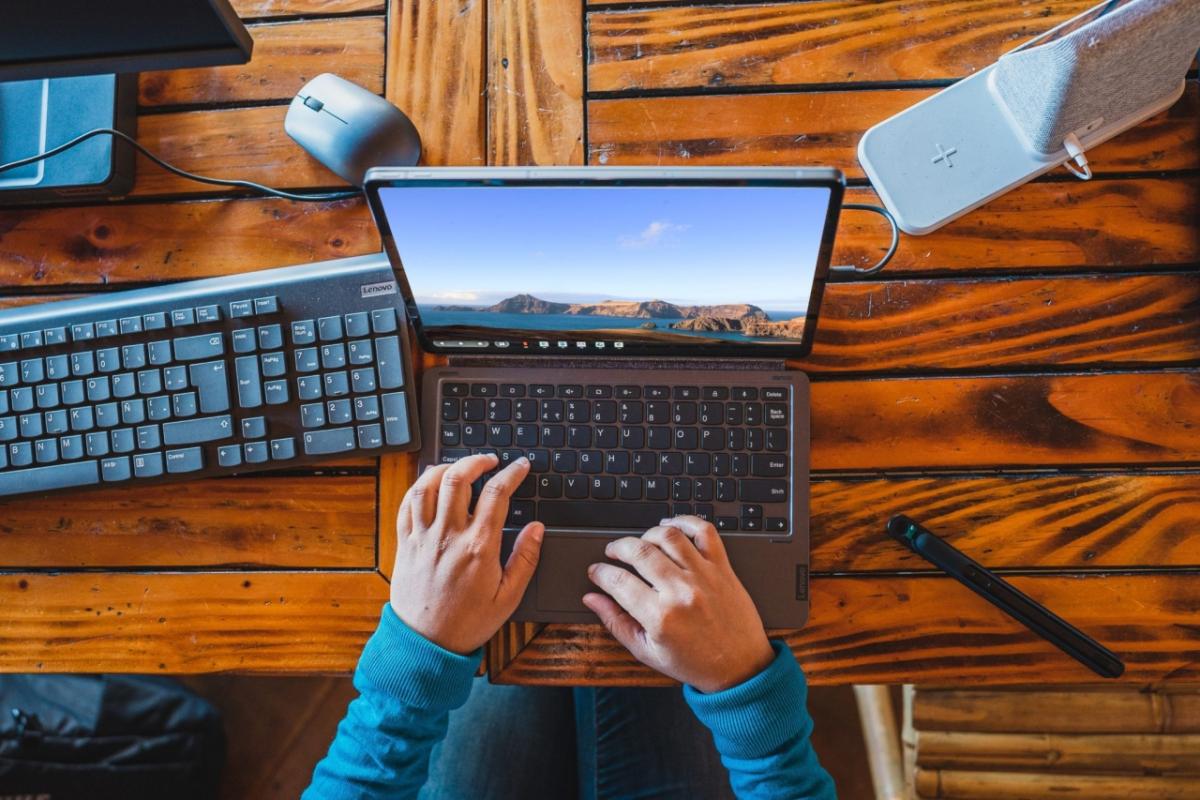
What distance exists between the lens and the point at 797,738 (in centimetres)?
70

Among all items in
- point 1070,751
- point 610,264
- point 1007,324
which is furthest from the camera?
point 1070,751

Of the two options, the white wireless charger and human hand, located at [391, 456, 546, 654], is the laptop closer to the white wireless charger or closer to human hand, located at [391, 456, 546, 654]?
human hand, located at [391, 456, 546, 654]

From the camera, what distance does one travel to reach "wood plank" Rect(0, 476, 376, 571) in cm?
77

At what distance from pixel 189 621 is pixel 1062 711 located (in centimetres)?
92

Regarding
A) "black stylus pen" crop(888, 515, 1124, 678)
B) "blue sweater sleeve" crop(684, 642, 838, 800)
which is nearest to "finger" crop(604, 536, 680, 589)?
"blue sweater sleeve" crop(684, 642, 838, 800)

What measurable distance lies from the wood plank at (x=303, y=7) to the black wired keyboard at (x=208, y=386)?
0.29m

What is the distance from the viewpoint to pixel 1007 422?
2.48 ft

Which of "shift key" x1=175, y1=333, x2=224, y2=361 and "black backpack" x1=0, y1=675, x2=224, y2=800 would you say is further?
"black backpack" x1=0, y1=675, x2=224, y2=800

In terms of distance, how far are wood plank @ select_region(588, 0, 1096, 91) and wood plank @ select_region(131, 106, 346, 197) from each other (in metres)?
0.31

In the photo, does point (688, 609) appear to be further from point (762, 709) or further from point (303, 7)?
point (303, 7)

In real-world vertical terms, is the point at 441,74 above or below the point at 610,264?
above

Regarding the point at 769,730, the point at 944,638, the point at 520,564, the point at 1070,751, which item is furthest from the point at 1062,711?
the point at 520,564

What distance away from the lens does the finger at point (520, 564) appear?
0.71 meters

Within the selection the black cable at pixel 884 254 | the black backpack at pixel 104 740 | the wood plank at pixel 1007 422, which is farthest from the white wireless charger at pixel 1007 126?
the black backpack at pixel 104 740
